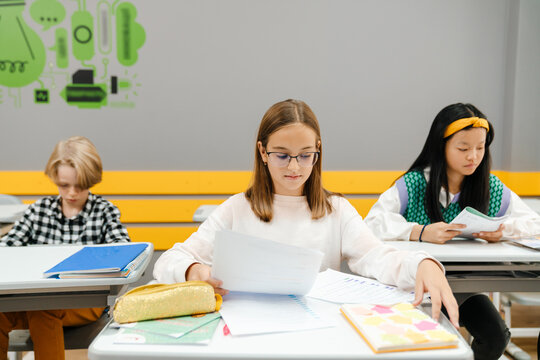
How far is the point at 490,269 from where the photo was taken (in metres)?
1.44

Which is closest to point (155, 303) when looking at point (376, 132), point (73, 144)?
point (73, 144)

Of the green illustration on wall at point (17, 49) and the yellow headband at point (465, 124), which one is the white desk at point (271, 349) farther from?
the green illustration on wall at point (17, 49)

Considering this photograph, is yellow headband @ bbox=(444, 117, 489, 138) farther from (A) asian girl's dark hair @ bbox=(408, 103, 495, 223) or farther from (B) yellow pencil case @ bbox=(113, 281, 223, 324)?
(B) yellow pencil case @ bbox=(113, 281, 223, 324)

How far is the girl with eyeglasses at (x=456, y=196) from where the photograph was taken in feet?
5.52

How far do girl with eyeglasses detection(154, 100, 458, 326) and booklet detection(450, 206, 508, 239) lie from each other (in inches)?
16.1

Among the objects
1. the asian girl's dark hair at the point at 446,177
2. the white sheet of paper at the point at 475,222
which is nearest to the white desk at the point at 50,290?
the white sheet of paper at the point at 475,222

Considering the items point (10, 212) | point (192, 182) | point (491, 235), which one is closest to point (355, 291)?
point (491, 235)

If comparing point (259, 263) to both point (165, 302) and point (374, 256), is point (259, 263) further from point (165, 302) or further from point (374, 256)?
point (374, 256)

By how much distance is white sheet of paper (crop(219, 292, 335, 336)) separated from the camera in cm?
80

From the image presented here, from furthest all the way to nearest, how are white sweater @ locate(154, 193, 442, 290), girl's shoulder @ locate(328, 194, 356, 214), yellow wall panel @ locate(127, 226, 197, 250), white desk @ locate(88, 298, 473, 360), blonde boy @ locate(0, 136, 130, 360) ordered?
1. yellow wall panel @ locate(127, 226, 197, 250)
2. blonde boy @ locate(0, 136, 130, 360)
3. girl's shoulder @ locate(328, 194, 356, 214)
4. white sweater @ locate(154, 193, 442, 290)
5. white desk @ locate(88, 298, 473, 360)

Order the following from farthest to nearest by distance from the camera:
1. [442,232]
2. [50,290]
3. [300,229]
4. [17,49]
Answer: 1. [17,49]
2. [442,232]
3. [300,229]
4. [50,290]

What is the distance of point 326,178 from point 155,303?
8.05ft

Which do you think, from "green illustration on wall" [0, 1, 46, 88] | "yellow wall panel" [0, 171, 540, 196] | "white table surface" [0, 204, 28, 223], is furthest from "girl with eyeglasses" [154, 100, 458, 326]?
"green illustration on wall" [0, 1, 46, 88]

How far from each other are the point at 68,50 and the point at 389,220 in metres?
2.49
